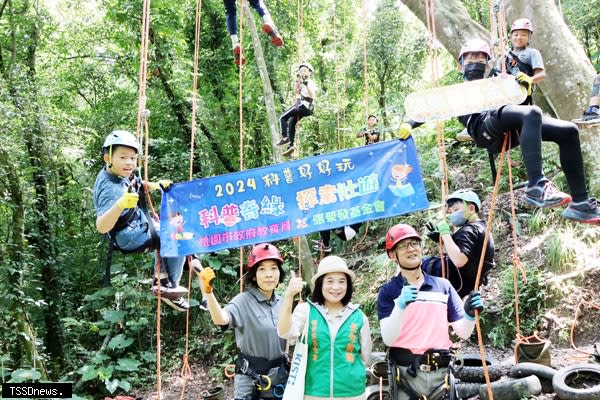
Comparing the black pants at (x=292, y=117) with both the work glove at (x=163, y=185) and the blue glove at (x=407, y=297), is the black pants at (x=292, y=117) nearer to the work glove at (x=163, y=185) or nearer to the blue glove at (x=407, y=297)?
the work glove at (x=163, y=185)

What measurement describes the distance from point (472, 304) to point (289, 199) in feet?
4.54

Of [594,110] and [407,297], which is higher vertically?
[594,110]

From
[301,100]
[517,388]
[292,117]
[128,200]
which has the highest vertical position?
[301,100]

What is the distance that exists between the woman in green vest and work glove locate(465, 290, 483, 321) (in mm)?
498

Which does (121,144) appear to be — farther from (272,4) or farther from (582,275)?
(272,4)

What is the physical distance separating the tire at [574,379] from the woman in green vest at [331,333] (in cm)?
219

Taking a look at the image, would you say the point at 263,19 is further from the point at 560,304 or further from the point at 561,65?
the point at 560,304

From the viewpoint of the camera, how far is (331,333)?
2592mm

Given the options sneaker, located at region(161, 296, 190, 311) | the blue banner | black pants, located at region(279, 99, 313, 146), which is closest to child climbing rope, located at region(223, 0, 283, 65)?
black pants, located at region(279, 99, 313, 146)

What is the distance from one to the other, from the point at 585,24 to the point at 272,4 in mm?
5084

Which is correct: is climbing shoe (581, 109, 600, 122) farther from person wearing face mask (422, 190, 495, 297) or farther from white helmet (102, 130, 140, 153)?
white helmet (102, 130, 140, 153)

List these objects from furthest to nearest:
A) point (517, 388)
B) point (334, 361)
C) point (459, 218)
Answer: point (517, 388), point (459, 218), point (334, 361)

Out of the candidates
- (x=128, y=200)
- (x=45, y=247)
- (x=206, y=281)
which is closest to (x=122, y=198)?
(x=128, y=200)

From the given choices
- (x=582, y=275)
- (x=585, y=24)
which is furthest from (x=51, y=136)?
(x=585, y=24)
